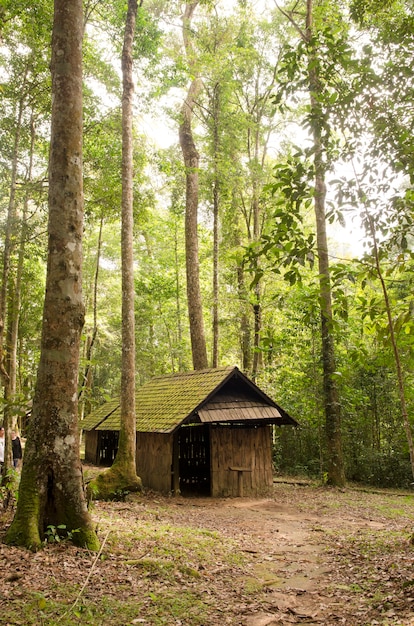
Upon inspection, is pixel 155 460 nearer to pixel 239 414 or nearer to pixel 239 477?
pixel 239 477

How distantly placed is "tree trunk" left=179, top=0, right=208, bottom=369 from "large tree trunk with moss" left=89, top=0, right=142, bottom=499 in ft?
18.3

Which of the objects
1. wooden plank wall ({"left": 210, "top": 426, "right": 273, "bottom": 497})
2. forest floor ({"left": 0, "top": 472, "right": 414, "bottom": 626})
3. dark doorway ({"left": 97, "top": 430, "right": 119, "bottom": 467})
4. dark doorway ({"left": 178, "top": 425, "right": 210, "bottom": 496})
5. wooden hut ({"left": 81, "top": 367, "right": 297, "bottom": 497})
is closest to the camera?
forest floor ({"left": 0, "top": 472, "right": 414, "bottom": 626})

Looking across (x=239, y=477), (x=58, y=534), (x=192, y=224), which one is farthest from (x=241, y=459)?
(x=192, y=224)

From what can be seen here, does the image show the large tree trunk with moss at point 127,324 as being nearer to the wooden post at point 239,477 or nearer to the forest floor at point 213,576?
the forest floor at point 213,576

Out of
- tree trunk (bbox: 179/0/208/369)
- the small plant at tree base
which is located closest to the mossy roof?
tree trunk (bbox: 179/0/208/369)

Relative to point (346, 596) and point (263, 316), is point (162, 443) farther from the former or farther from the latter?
point (263, 316)

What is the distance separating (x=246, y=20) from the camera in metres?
21.0

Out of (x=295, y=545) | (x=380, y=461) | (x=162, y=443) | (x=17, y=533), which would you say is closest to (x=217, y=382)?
(x=162, y=443)

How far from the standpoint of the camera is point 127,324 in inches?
483

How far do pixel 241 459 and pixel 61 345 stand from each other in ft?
31.3

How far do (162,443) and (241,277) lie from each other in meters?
11.5

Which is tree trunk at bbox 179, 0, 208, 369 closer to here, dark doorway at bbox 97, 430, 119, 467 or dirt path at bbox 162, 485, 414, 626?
dark doorway at bbox 97, 430, 119, 467

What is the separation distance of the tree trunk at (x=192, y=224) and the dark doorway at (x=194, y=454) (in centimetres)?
293

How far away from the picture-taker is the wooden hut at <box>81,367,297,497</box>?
548 inches
